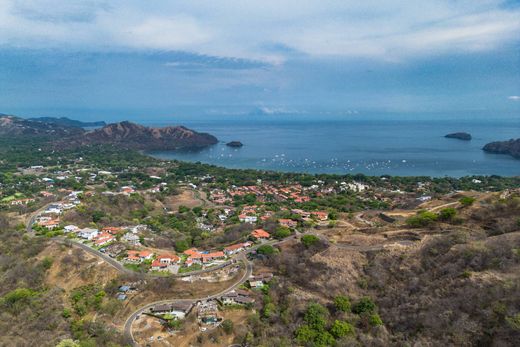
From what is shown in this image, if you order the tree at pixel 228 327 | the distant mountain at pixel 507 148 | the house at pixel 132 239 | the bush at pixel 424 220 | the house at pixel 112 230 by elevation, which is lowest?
the tree at pixel 228 327

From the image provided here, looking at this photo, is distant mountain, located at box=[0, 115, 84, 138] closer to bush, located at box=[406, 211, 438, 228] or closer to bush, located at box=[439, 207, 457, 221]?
bush, located at box=[406, 211, 438, 228]

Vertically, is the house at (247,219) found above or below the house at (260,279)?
below

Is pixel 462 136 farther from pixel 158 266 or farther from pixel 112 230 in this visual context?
pixel 158 266

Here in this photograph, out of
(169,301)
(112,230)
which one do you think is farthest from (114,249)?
(169,301)

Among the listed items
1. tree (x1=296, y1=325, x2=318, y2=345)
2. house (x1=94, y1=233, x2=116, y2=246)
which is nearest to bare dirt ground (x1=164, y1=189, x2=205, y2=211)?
house (x1=94, y1=233, x2=116, y2=246)

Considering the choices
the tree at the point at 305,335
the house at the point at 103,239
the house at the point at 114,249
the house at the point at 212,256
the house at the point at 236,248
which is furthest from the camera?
the house at the point at 103,239

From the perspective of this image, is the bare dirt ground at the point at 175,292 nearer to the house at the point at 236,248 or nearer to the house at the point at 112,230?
the house at the point at 236,248

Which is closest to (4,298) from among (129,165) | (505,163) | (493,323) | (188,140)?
(493,323)

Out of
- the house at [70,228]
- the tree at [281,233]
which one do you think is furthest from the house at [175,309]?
the house at [70,228]
